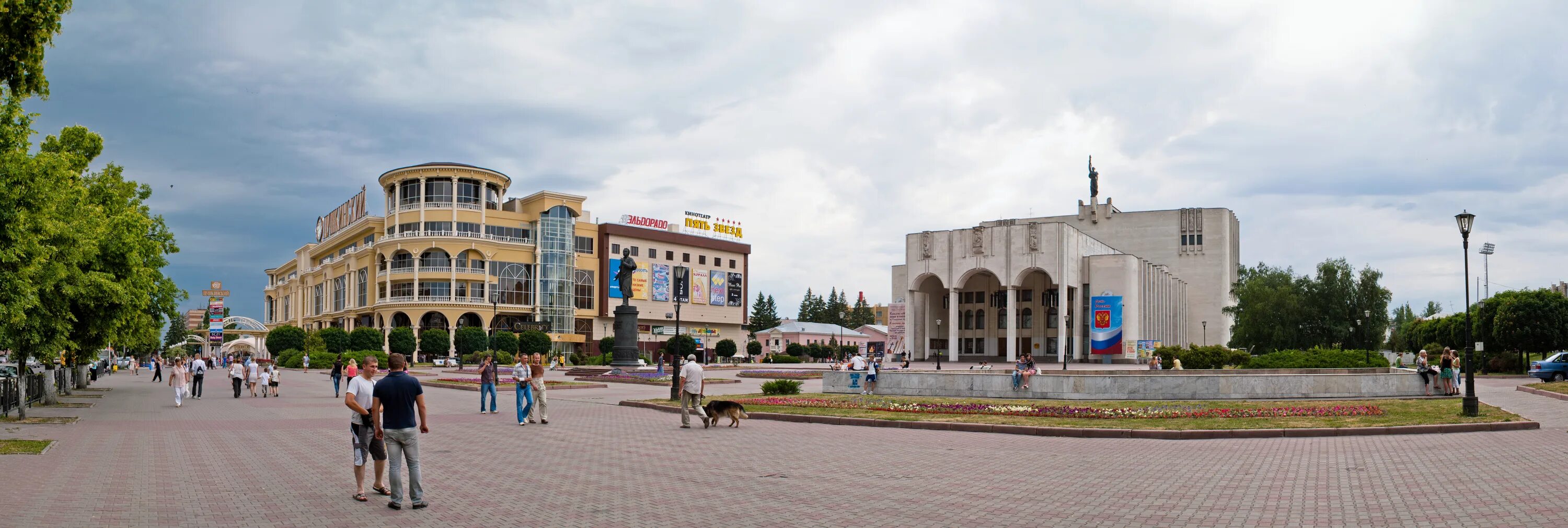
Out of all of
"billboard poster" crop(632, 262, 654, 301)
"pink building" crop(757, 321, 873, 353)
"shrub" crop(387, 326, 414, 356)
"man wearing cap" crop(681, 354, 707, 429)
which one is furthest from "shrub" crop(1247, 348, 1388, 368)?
"pink building" crop(757, 321, 873, 353)

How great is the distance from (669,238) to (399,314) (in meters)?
28.9

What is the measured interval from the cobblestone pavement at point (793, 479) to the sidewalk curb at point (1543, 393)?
8.31m

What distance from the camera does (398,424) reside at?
900cm

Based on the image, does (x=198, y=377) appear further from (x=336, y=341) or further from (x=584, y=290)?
(x=584, y=290)

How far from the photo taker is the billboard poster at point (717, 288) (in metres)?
110

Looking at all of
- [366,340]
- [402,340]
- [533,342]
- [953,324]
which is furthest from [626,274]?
[953,324]

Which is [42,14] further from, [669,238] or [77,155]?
[669,238]

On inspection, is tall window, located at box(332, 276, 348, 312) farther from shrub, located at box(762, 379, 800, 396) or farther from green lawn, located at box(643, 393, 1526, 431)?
green lawn, located at box(643, 393, 1526, 431)

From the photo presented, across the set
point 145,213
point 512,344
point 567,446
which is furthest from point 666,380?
point 512,344

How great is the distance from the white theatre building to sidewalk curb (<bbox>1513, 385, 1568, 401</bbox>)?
43920 millimetres

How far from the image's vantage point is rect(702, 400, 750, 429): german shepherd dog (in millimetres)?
18031

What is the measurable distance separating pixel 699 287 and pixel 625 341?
61.9 m

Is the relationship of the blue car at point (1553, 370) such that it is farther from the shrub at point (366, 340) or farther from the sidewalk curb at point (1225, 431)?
the shrub at point (366, 340)

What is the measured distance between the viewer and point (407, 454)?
905 cm
